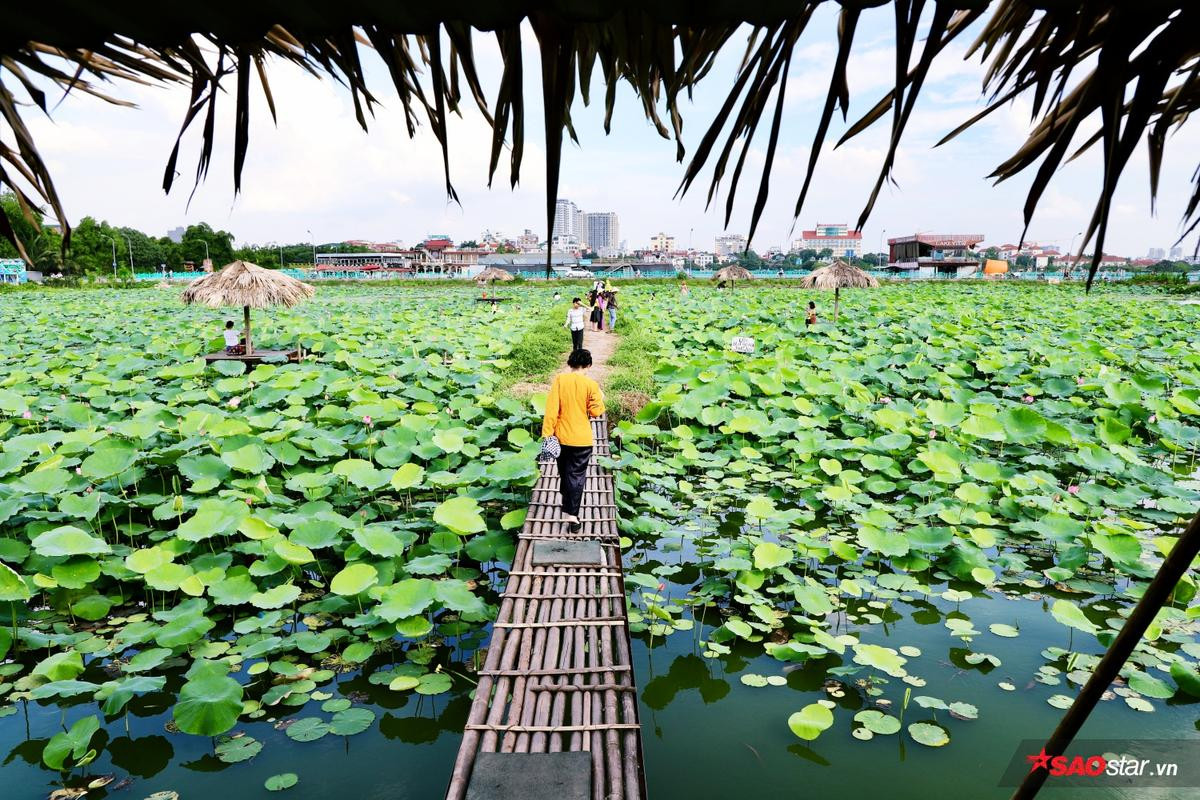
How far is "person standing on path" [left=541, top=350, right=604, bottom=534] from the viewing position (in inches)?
109

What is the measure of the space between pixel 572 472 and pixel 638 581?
0.53m

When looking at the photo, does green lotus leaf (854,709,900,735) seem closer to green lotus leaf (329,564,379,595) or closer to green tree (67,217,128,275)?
green lotus leaf (329,564,379,595)

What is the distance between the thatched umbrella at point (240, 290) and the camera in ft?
20.4

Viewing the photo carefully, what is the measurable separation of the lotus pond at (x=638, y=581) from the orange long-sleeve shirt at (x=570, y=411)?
18.6 inches

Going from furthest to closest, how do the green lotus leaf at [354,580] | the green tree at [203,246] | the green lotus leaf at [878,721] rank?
the green tree at [203,246] → the green lotus leaf at [354,580] → the green lotus leaf at [878,721]

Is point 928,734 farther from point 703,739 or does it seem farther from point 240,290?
point 240,290

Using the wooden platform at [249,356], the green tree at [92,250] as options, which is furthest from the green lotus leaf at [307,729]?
the green tree at [92,250]

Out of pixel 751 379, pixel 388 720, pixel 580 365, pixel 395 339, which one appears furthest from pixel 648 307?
pixel 388 720

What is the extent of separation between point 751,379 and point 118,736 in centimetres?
446

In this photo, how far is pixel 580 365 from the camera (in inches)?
111

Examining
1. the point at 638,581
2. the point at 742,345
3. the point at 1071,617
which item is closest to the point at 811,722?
the point at 638,581

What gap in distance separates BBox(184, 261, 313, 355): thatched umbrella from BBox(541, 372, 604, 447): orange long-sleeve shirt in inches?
184

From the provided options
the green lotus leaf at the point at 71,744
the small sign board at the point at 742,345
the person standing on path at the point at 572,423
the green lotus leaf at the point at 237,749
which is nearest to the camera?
the green lotus leaf at the point at 71,744

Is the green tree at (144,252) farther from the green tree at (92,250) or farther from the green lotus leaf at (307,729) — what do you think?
the green lotus leaf at (307,729)
